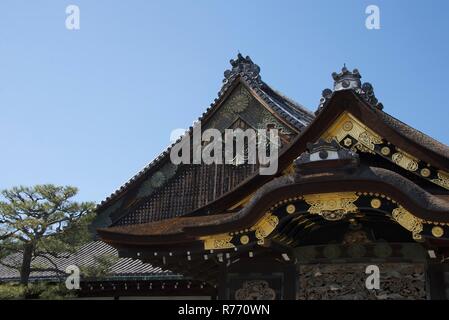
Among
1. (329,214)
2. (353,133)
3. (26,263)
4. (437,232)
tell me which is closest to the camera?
(437,232)

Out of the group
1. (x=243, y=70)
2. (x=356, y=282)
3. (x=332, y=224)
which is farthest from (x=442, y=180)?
(x=243, y=70)

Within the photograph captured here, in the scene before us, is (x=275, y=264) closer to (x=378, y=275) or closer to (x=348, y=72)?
(x=378, y=275)

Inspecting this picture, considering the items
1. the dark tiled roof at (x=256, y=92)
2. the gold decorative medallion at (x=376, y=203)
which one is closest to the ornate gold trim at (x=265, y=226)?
the gold decorative medallion at (x=376, y=203)

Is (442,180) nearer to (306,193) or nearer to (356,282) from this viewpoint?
(356,282)

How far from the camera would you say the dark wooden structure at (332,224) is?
7.60 meters

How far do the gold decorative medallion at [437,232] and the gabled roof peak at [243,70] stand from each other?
11.4 metres

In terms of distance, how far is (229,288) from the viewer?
30.1ft

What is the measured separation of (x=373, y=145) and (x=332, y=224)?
131 centimetres

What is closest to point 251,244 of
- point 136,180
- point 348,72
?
point 348,72

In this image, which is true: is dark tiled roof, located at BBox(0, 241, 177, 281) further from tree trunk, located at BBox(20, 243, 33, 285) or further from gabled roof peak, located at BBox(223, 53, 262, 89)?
gabled roof peak, located at BBox(223, 53, 262, 89)

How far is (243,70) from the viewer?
18406 millimetres

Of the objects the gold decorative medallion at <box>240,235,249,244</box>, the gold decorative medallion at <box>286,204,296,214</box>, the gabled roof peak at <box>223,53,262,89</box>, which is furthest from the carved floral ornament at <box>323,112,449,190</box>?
the gabled roof peak at <box>223,53,262,89</box>

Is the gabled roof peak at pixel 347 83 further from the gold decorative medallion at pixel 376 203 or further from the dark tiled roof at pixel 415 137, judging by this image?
the gold decorative medallion at pixel 376 203

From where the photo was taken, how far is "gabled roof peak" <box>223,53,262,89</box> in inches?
716
